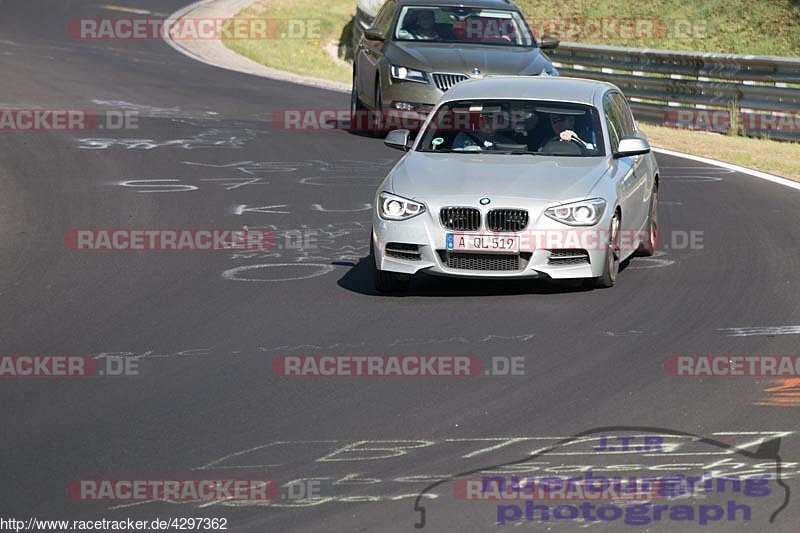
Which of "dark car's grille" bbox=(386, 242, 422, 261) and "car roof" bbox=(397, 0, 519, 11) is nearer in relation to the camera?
"dark car's grille" bbox=(386, 242, 422, 261)

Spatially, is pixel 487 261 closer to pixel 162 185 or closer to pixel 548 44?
pixel 162 185

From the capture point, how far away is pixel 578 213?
1104cm

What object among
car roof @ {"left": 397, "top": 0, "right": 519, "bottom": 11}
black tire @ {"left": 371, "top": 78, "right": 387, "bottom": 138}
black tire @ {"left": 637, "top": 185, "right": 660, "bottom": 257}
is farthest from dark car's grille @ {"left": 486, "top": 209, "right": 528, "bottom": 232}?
car roof @ {"left": 397, "top": 0, "right": 519, "bottom": 11}

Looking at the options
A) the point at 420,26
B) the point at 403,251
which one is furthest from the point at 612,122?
the point at 420,26

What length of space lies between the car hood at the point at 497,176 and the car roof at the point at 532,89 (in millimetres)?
761

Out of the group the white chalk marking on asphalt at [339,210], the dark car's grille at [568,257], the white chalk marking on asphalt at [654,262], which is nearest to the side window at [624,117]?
the white chalk marking on asphalt at [654,262]

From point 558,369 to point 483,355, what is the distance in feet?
1.81

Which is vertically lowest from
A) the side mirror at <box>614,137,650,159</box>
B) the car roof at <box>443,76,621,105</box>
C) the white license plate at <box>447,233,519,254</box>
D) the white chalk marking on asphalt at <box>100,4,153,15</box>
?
the white chalk marking on asphalt at <box>100,4,153,15</box>

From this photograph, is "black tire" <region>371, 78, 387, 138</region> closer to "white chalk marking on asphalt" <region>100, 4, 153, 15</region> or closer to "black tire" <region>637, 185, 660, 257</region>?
"black tire" <region>637, 185, 660, 257</region>

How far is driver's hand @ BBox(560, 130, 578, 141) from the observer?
39.9ft

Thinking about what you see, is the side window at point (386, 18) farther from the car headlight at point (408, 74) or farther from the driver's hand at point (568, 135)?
the driver's hand at point (568, 135)

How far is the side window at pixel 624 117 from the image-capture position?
1312cm

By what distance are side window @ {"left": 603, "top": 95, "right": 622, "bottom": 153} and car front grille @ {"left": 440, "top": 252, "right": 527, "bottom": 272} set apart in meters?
1.76

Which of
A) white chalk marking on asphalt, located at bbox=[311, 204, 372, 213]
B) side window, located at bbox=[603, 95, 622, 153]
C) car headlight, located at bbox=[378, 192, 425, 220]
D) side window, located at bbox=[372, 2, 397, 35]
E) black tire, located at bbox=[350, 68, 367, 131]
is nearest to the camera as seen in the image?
car headlight, located at bbox=[378, 192, 425, 220]
